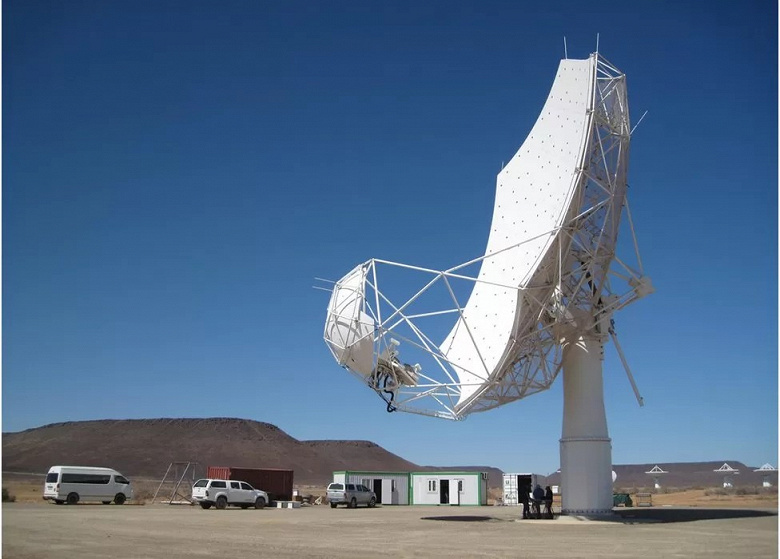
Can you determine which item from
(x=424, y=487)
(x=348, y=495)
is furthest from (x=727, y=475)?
(x=348, y=495)

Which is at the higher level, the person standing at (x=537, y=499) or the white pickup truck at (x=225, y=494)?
the person standing at (x=537, y=499)

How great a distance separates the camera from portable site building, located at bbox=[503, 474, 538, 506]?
53.6 m

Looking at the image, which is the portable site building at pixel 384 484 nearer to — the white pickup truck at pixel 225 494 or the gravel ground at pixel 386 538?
the white pickup truck at pixel 225 494

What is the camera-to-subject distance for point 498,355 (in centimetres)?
2669

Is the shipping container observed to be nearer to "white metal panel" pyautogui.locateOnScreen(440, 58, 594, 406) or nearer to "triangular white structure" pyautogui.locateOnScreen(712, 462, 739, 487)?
"white metal panel" pyautogui.locateOnScreen(440, 58, 594, 406)

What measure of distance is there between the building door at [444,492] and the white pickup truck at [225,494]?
1376cm

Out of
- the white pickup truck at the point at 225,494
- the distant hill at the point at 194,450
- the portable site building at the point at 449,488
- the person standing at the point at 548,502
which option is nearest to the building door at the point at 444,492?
the portable site building at the point at 449,488

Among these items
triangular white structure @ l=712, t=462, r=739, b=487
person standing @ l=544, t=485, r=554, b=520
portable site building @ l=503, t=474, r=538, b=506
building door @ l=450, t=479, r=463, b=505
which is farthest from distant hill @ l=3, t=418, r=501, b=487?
person standing @ l=544, t=485, r=554, b=520

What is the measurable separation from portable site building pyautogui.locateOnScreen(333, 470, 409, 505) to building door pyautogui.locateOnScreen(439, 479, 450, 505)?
2402mm

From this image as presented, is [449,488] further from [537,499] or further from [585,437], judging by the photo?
[585,437]

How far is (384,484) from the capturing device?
54500mm

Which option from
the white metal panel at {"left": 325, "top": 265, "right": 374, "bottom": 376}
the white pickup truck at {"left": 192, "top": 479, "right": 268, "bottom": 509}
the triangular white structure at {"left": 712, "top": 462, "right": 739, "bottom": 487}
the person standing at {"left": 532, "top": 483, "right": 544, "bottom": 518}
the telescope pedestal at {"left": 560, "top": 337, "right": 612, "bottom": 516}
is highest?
the white metal panel at {"left": 325, "top": 265, "right": 374, "bottom": 376}

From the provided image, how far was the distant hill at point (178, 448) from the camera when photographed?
14138 cm

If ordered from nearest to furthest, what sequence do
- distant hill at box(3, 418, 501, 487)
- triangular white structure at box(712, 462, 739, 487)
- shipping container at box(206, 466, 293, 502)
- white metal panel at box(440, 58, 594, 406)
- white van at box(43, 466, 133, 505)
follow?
white metal panel at box(440, 58, 594, 406)
white van at box(43, 466, 133, 505)
shipping container at box(206, 466, 293, 502)
triangular white structure at box(712, 462, 739, 487)
distant hill at box(3, 418, 501, 487)
